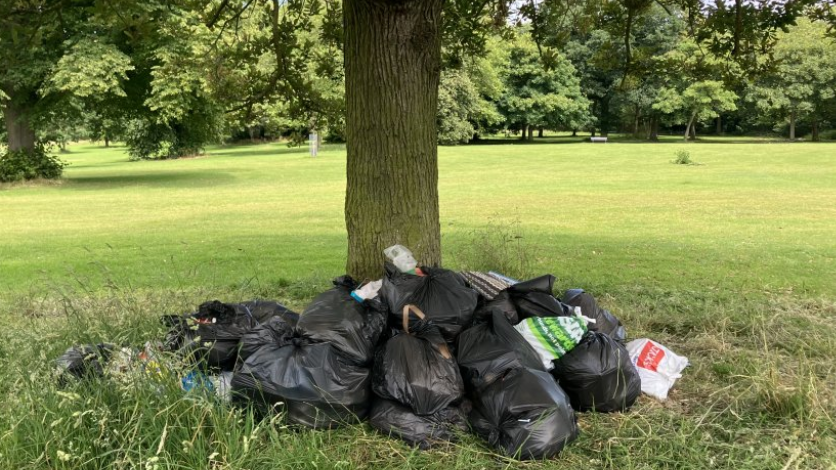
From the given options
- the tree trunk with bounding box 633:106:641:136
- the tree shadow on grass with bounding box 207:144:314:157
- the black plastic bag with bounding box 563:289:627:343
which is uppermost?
the tree trunk with bounding box 633:106:641:136

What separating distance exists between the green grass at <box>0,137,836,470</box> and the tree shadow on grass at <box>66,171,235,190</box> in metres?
3.41

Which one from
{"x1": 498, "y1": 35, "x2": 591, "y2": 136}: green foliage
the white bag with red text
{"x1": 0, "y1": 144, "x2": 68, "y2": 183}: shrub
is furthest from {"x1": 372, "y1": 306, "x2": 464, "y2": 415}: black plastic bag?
{"x1": 498, "y1": 35, "x2": 591, "y2": 136}: green foliage

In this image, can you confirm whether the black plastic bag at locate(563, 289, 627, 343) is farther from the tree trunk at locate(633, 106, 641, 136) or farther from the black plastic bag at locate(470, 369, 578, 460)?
the tree trunk at locate(633, 106, 641, 136)

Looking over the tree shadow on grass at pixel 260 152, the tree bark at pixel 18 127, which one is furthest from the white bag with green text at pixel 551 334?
the tree shadow on grass at pixel 260 152

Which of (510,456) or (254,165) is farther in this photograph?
(254,165)

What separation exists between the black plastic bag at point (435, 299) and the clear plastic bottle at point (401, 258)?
361 millimetres

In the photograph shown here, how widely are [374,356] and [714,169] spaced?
2596cm

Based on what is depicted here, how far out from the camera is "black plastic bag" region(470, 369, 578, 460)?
9.08 feet

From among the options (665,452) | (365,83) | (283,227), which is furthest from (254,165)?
(665,452)

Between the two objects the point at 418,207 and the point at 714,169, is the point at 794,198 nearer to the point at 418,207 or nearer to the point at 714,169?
the point at 714,169

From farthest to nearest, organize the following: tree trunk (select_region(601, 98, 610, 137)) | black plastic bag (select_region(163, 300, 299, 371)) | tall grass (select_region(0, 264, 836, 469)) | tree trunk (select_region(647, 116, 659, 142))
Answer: tree trunk (select_region(601, 98, 610, 137)), tree trunk (select_region(647, 116, 659, 142)), black plastic bag (select_region(163, 300, 299, 371)), tall grass (select_region(0, 264, 836, 469))

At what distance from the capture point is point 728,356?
3928 millimetres

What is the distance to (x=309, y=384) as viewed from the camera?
299 cm

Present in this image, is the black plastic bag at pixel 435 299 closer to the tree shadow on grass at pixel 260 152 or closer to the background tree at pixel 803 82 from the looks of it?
the tree shadow on grass at pixel 260 152
